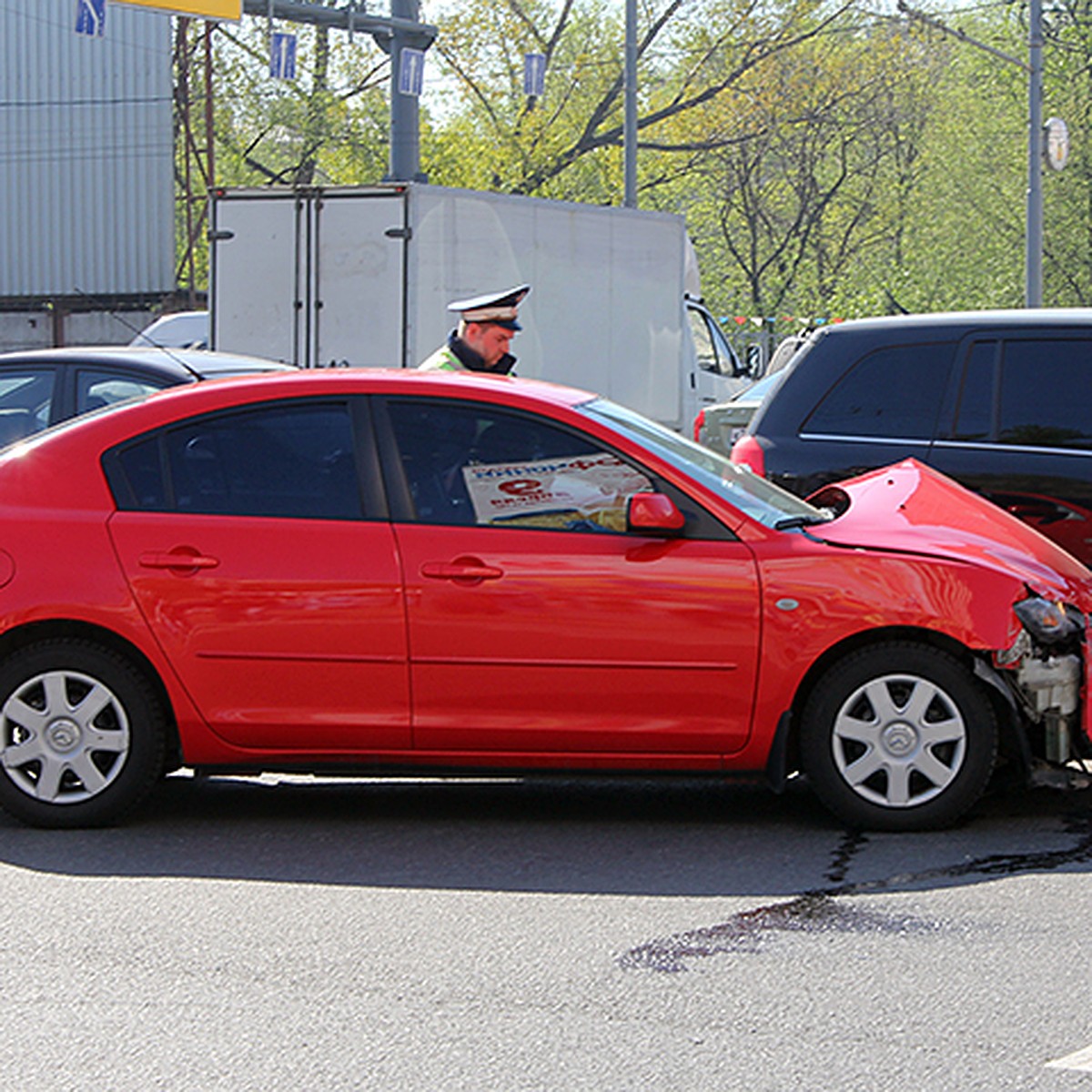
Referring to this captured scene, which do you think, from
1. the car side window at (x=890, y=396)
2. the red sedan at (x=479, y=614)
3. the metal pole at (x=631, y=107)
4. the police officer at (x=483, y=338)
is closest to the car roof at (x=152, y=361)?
the police officer at (x=483, y=338)

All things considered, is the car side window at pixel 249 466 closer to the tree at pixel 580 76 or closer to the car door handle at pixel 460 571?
the car door handle at pixel 460 571

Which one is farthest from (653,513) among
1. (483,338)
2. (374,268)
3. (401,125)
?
(401,125)

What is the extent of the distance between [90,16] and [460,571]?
19.0 metres

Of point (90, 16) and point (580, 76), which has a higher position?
point (580, 76)

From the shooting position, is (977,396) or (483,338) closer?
(977,396)

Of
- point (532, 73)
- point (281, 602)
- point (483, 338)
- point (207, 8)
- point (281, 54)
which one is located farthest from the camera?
point (532, 73)

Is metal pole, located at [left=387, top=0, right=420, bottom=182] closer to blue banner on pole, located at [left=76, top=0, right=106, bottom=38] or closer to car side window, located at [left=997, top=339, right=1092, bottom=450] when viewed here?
blue banner on pole, located at [left=76, top=0, right=106, bottom=38]

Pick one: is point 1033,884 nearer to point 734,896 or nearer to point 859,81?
point 734,896

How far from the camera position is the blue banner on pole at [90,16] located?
22.7m

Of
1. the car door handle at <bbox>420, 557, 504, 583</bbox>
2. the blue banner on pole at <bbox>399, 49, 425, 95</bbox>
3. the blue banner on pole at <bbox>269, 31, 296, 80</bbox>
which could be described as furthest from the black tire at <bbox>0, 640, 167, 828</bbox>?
the blue banner on pole at <bbox>269, 31, 296, 80</bbox>

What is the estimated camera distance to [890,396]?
26.1 ft

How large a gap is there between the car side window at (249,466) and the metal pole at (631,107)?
2465cm

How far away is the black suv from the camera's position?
764 cm

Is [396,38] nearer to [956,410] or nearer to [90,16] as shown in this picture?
[90,16]
